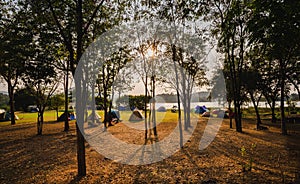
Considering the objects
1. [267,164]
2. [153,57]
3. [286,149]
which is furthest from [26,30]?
[286,149]

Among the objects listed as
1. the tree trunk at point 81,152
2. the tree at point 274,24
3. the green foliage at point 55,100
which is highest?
the tree at point 274,24

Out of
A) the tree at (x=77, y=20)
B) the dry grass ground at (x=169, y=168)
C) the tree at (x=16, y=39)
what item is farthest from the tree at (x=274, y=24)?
the tree at (x=16, y=39)

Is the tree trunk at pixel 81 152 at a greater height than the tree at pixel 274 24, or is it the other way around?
the tree at pixel 274 24

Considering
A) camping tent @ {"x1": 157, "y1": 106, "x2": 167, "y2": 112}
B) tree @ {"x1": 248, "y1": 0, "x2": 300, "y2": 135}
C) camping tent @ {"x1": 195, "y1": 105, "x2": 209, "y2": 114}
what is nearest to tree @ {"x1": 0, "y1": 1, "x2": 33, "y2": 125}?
tree @ {"x1": 248, "y1": 0, "x2": 300, "y2": 135}

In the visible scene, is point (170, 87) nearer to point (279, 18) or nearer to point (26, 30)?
point (26, 30)

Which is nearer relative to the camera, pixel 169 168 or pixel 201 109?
pixel 169 168

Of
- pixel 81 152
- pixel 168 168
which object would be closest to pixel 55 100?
pixel 81 152

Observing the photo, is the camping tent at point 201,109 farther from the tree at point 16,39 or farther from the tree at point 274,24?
the tree at point 274,24

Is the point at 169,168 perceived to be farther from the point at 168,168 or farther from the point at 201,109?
the point at 201,109

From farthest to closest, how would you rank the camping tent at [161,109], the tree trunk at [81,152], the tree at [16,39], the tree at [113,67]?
the camping tent at [161,109]
the tree at [113,67]
the tree at [16,39]
the tree trunk at [81,152]

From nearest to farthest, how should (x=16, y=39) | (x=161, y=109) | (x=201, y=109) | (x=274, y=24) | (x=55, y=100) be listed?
(x=274, y=24), (x=16, y=39), (x=55, y=100), (x=201, y=109), (x=161, y=109)

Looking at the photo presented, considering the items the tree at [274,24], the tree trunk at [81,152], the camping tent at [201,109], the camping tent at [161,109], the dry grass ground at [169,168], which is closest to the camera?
the tree at [274,24]

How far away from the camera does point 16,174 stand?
741 cm

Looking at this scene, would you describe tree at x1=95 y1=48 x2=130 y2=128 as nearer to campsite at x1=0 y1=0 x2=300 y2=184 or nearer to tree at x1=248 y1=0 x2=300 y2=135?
campsite at x1=0 y1=0 x2=300 y2=184
